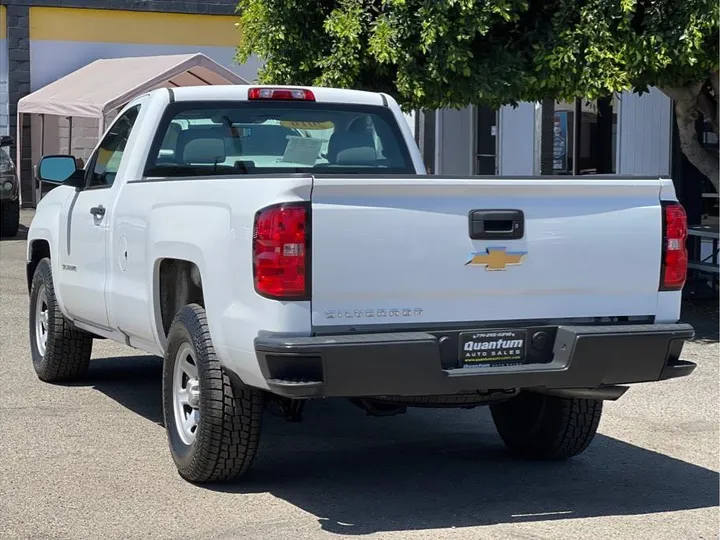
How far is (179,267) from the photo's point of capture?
6711 millimetres

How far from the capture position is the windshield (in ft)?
24.6

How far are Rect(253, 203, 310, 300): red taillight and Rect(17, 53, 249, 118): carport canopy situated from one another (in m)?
16.3

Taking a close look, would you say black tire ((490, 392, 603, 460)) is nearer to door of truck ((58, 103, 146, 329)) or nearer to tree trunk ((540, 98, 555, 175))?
door of truck ((58, 103, 146, 329))

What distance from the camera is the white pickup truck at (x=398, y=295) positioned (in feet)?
18.3

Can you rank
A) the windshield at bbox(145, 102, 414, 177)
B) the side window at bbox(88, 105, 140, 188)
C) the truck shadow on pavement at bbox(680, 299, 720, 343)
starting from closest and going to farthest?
the windshield at bbox(145, 102, 414, 177), the side window at bbox(88, 105, 140, 188), the truck shadow on pavement at bbox(680, 299, 720, 343)

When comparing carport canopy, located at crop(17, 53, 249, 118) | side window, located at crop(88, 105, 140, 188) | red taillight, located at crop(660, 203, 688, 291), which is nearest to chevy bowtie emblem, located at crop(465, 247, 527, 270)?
red taillight, located at crop(660, 203, 688, 291)

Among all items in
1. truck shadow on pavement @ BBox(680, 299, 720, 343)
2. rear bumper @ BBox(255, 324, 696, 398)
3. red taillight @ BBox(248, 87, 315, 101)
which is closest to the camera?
rear bumper @ BBox(255, 324, 696, 398)

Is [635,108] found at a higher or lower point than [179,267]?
higher

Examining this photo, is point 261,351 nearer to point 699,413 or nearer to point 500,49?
point 699,413

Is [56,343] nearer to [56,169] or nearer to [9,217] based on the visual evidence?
[56,169]

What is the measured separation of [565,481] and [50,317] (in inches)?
145

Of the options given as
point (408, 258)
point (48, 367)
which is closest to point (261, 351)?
point (408, 258)

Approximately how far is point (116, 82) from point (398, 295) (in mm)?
18822

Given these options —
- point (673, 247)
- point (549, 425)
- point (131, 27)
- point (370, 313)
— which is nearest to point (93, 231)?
point (370, 313)
